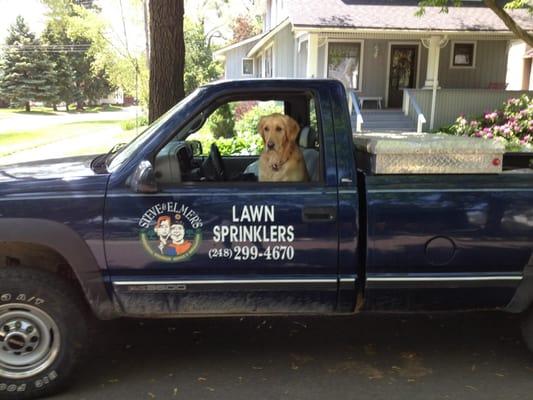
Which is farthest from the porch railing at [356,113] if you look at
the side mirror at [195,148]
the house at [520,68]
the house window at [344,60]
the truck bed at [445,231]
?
the house at [520,68]

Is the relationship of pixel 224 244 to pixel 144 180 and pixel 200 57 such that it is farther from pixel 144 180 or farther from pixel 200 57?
pixel 200 57

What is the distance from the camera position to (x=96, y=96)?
63906 mm

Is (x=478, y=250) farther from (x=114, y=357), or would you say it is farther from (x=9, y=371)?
(x=9, y=371)

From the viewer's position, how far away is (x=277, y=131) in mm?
3693

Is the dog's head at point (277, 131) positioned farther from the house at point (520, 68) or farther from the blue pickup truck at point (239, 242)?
the house at point (520, 68)

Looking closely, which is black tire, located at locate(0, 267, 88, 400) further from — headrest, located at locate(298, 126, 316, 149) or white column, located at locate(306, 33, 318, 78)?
white column, located at locate(306, 33, 318, 78)

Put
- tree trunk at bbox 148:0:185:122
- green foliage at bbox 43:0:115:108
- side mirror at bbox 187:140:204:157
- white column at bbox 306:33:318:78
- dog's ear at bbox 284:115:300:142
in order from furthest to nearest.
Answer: green foliage at bbox 43:0:115:108, white column at bbox 306:33:318:78, tree trunk at bbox 148:0:185:122, side mirror at bbox 187:140:204:157, dog's ear at bbox 284:115:300:142

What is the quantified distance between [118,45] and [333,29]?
20679 millimetres

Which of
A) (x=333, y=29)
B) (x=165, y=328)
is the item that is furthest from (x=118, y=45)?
Answer: (x=165, y=328)

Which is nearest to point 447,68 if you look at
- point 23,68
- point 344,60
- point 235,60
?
point 344,60

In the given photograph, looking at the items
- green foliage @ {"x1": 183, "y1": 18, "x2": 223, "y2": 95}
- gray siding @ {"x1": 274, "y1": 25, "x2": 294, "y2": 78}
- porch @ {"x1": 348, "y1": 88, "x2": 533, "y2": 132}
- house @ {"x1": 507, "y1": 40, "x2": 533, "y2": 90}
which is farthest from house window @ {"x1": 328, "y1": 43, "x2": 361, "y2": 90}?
green foliage @ {"x1": 183, "y1": 18, "x2": 223, "y2": 95}

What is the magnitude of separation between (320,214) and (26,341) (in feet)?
6.27

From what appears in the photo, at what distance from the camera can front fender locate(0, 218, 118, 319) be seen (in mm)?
3094

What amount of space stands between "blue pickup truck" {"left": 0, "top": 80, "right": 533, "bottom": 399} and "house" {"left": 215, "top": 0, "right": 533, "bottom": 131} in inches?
472
